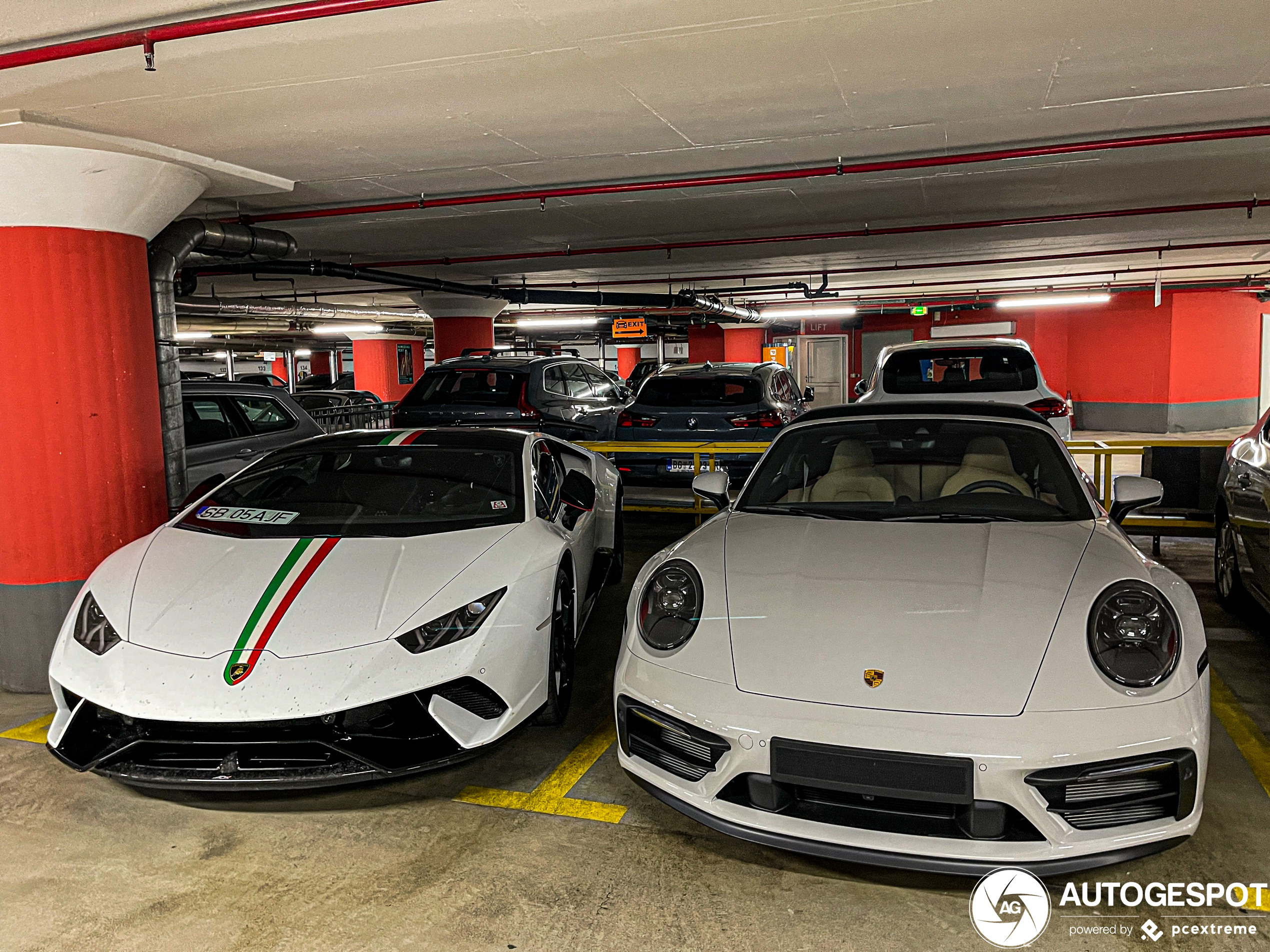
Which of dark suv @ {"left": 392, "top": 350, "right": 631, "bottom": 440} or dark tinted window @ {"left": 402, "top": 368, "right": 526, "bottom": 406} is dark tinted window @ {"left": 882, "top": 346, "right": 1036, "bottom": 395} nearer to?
dark suv @ {"left": 392, "top": 350, "right": 631, "bottom": 440}

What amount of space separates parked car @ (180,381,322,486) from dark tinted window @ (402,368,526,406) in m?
1.69

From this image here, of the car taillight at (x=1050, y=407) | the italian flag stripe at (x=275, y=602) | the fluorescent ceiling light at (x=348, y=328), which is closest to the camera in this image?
the italian flag stripe at (x=275, y=602)

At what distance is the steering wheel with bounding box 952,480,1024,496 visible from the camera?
3.46m

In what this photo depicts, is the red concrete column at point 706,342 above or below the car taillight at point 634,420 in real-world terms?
above

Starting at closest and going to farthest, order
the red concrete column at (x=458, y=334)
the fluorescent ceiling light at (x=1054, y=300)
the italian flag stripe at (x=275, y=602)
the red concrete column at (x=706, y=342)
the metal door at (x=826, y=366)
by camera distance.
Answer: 1. the italian flag stripe at (x=275, y=602)
2. the red concrete column at (x=458, y=334)
3. the fluorescent ceiling light at (x=1054, y=300)
4. the red concrete column at (x=706, y=342)
5. the metal door at (x=826, y=366)

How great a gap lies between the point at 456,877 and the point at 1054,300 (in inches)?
797

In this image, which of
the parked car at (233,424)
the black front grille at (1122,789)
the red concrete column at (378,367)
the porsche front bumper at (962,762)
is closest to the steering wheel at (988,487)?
the porsche front bumper at (962,762)

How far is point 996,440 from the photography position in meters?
3.67

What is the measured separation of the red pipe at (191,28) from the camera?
10.2 ft

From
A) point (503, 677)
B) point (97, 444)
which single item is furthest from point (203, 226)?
point (503, 677)

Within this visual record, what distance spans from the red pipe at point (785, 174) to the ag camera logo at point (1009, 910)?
491cm

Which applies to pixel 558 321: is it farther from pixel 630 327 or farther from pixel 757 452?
pixel 757 452

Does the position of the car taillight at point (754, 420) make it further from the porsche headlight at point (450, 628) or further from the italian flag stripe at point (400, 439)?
the porsche headlight at point (450, 628)

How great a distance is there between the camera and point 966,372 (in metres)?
8.41
